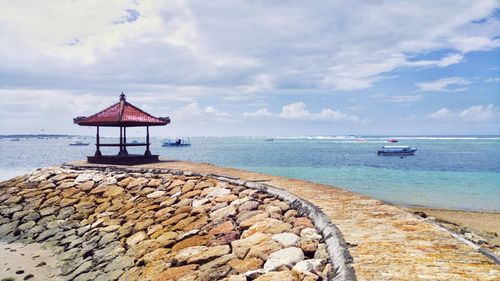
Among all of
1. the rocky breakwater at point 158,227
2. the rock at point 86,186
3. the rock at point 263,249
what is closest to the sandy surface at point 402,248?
the rocky breakwater at point 158,227

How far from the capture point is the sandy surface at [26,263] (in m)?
7.32

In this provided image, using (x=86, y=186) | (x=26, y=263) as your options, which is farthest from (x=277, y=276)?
(x=86, y=186)

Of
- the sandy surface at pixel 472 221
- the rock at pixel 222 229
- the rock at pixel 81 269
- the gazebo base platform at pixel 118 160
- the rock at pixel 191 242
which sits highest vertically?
the gazebo base platform at pixel 118 160

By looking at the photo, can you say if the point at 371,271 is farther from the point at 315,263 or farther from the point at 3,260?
the point at 3,260

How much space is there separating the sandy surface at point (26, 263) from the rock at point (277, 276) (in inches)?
197

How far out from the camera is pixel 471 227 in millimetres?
12992

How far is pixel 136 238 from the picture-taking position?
24.1 ft

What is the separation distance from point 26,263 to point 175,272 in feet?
16.5

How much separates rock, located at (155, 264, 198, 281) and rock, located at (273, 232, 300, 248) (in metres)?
1.23

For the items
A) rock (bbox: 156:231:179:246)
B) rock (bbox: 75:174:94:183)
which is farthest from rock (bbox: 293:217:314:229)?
rock (bbox: 75:174:94:183)

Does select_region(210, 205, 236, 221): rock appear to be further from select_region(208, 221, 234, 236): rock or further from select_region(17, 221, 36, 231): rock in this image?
select_region(17, 221, 36, 231): rock

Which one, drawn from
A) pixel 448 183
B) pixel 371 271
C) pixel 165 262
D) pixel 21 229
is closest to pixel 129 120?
pixel 21 229

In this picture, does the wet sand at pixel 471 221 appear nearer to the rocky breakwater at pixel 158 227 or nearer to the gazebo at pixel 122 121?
the rocky breakwater at pixel 158 227

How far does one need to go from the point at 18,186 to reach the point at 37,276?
21.8 ft
